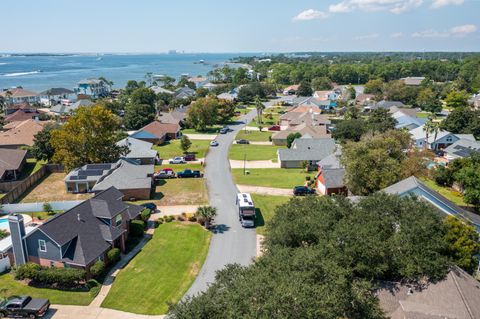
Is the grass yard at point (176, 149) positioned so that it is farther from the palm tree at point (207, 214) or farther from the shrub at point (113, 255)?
the shrub at point (113, 255)

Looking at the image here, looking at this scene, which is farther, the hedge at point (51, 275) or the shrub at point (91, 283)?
the shrub at point (91, 283)

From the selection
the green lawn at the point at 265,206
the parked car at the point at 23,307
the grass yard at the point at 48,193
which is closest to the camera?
the parked car at the point at 23,307

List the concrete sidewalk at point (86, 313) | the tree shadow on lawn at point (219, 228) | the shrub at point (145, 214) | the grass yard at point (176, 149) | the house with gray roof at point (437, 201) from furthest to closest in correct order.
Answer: the grass yard at point (176, 149) < the shrub at point (145, 214) < the tree shadow on lawn at point (219, 228) < the house with gray roof at point (437, 201) < the concrete sidewalk at point (86, 313)

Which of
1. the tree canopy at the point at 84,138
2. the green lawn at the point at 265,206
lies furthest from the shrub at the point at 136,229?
the tree canopy at the point at 84,138

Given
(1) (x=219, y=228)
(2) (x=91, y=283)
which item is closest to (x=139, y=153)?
(1) (x=219, y=228)

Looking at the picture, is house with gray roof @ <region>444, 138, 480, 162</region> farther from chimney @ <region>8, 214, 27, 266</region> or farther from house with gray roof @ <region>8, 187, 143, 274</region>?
chimney @ <region>8, 214, 27, 266</region>

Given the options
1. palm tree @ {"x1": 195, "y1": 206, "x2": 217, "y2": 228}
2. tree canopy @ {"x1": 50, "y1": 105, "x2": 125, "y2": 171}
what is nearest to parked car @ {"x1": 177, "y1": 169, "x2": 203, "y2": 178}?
tree canopy @ {"x1": 50, "y1": 105, "x2": 125, "y2": 171}
